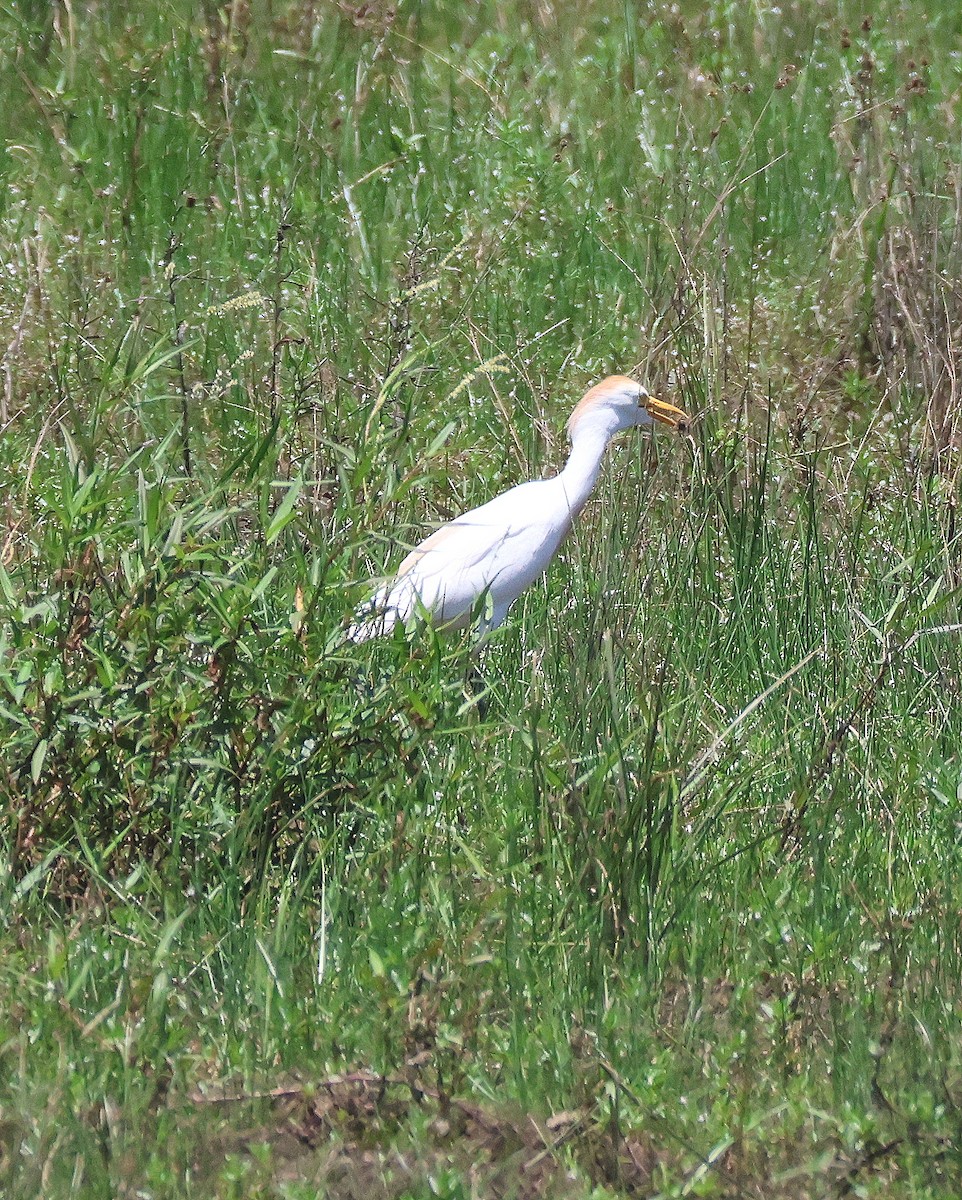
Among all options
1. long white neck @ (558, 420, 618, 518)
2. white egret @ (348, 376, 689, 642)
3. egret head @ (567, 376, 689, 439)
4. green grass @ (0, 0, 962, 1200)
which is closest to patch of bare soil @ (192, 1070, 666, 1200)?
green grass @ (0, 0, 962, 1200)

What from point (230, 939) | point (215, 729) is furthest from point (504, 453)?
point (230, 939)

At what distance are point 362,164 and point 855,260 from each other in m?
1.84

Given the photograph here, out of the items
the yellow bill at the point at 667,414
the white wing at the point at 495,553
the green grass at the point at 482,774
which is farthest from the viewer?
the yellow bill at the point at 667,414

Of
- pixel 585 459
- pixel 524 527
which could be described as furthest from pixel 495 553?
pixel 585 459

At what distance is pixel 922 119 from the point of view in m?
5.94

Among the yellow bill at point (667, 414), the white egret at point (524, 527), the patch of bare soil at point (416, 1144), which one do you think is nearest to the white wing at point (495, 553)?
the white egret at point (524, 527)

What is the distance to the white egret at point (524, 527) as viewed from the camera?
4.09 metres

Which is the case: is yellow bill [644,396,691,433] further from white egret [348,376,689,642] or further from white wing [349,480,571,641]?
white wing [349,480,571,641]

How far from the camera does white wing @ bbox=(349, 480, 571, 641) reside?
4.08 metres

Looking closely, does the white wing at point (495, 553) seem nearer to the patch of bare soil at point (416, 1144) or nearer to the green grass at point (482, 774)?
the green grass at point (482, 774)

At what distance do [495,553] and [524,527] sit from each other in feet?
0.34

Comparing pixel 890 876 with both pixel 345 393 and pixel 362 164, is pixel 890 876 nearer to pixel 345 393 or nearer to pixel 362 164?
pixel 345 393

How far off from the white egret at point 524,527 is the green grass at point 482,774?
102mm

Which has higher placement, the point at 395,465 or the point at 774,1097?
the point at 395,465
